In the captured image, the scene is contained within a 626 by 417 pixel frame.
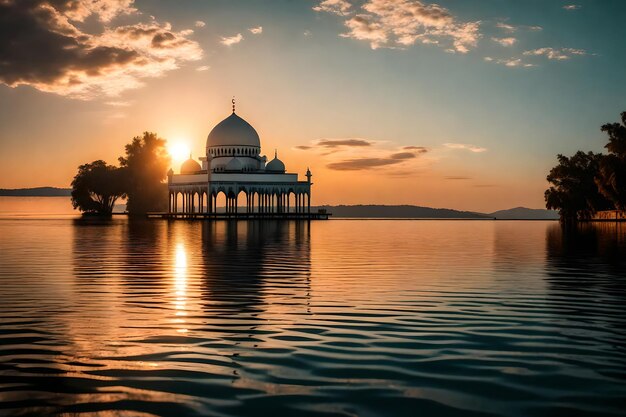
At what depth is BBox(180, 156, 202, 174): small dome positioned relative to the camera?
139 meters

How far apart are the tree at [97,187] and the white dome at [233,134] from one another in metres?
18.7

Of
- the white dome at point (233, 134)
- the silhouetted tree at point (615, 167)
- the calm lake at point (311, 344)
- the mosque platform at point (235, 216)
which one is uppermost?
the white dome at point (233, 134)

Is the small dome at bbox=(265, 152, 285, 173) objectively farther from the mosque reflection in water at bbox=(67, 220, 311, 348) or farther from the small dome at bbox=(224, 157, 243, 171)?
the mosque reflection in water at bbox=(67, 220, 311, 348)

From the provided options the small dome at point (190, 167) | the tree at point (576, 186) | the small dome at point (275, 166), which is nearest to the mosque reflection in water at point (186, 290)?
the tree at point (576, 186)

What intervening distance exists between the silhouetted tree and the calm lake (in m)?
66.6

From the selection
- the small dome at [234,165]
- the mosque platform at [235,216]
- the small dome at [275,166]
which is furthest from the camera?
the small dome at [275,166]

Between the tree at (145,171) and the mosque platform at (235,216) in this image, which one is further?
the tree at (145,171)

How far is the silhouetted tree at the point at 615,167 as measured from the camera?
276ft

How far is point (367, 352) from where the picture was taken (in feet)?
34.9

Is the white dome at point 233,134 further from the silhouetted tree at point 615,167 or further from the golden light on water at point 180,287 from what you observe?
the golden light on water at point 180,287

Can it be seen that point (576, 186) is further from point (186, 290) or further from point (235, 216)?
point (186, 290)

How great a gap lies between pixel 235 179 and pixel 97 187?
28.3m

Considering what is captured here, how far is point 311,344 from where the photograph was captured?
11.2 metres

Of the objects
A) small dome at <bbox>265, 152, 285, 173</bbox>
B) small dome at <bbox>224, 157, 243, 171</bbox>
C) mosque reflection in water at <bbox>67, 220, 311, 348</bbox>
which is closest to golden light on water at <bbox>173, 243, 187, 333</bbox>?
mosque reflection in water at <bbox>67, 220, 311, 348</bbox>
